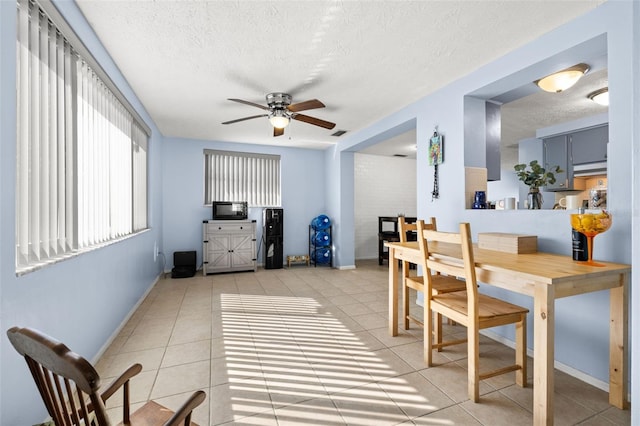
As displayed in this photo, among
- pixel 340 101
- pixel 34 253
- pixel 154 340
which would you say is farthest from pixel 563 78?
pixel 154 340

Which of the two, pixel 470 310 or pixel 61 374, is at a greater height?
pixel 61 374

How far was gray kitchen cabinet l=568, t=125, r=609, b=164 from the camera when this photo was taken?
434 centimetres

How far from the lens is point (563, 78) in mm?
2613

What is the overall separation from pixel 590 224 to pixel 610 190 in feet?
1.18

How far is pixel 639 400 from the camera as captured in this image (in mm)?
1120

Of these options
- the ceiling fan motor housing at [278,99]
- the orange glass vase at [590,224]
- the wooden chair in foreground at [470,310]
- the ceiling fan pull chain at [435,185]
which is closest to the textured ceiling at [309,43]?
the ceiling fan motor housing at [278,99]

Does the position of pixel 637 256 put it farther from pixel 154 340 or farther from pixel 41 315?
pixel 154 340

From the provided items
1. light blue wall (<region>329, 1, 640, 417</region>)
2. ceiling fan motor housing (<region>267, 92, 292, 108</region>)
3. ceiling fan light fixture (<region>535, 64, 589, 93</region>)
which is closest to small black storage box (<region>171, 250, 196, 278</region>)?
ceiling fan motor housing (<region>267, 92, 292, 108</region>)

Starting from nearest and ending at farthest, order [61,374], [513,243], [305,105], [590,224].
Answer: [61,374]
[590,224]
[513,243]
[305,105]

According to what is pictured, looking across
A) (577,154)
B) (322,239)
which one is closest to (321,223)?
(322,239)

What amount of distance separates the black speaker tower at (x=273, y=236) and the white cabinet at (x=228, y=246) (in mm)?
271

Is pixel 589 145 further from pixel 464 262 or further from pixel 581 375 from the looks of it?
pixel 464 262

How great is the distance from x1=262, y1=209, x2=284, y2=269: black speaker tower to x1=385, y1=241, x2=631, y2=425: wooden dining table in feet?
13.4

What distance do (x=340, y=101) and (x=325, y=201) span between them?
309 centimetres
